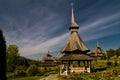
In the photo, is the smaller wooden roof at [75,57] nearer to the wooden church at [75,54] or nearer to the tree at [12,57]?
the wooden church at [75,54]

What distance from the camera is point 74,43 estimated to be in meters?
39.9

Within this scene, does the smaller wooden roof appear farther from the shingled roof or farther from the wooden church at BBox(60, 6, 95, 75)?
the shingled roof

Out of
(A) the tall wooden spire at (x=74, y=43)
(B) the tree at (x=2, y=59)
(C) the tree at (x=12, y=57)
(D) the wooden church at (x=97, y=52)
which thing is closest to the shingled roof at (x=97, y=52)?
(D) the wooden church at (x=97, y=52)

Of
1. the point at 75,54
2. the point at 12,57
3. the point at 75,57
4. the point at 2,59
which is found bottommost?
the point at 2,59

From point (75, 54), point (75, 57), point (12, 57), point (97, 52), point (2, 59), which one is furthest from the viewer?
point (97, 52)

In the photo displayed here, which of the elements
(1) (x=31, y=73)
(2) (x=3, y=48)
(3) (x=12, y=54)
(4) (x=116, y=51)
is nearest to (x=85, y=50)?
(2) (x=3, y=48)

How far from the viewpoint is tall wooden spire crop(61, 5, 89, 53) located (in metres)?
39.1

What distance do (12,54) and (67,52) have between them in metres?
33.7

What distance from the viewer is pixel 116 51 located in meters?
95.3

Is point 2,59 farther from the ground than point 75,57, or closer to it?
closer to it

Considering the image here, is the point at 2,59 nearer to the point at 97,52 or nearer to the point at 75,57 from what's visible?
the point at 75,57

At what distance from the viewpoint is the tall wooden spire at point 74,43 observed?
128ft

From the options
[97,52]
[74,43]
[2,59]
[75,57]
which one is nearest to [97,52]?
[97,52]

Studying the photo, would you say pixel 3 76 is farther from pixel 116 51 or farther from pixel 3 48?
pixel 116 51
